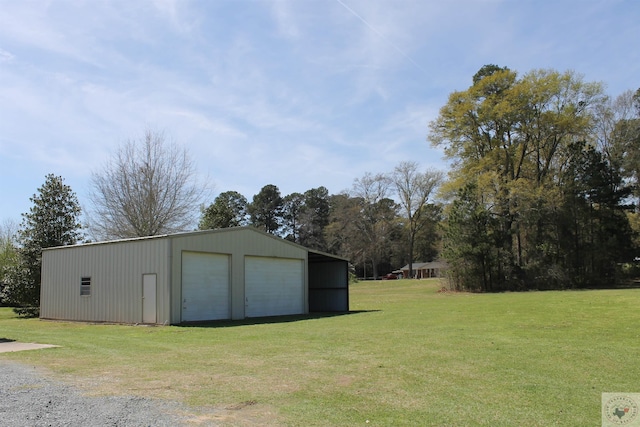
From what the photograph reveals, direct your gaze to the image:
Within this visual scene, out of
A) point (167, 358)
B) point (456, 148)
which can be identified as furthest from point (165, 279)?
point (456, 148)

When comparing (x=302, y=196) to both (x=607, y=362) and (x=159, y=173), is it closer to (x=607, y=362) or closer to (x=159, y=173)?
(x=159, y=173)

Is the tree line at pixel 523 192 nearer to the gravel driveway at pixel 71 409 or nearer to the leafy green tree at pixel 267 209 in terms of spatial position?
the gravel driveway at pixel 71 409

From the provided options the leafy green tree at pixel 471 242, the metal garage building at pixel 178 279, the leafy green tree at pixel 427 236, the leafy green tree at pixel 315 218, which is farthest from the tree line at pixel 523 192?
the leafy green tree at pixel 315 218

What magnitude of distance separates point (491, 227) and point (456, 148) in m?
9.09

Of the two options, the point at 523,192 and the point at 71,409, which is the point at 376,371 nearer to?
the point at 71,409

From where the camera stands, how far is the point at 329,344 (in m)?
11.8

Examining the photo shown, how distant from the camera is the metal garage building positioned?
62.5 feet

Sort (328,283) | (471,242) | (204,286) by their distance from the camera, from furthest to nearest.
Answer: (471,242) < (328,283) < (204,286)

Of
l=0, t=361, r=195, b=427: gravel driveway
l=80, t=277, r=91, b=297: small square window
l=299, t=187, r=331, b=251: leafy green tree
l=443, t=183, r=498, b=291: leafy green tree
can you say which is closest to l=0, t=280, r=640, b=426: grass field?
l=0, t=361, r=195, b=427: gravel driveway

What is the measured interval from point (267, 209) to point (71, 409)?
84.0 metres

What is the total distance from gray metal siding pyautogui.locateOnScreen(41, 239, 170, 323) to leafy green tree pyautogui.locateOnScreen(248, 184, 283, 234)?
65.0 m

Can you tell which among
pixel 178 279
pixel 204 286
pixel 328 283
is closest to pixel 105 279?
pixel 178 279

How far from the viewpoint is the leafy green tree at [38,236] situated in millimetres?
28469

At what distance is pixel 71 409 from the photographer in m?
5.89
